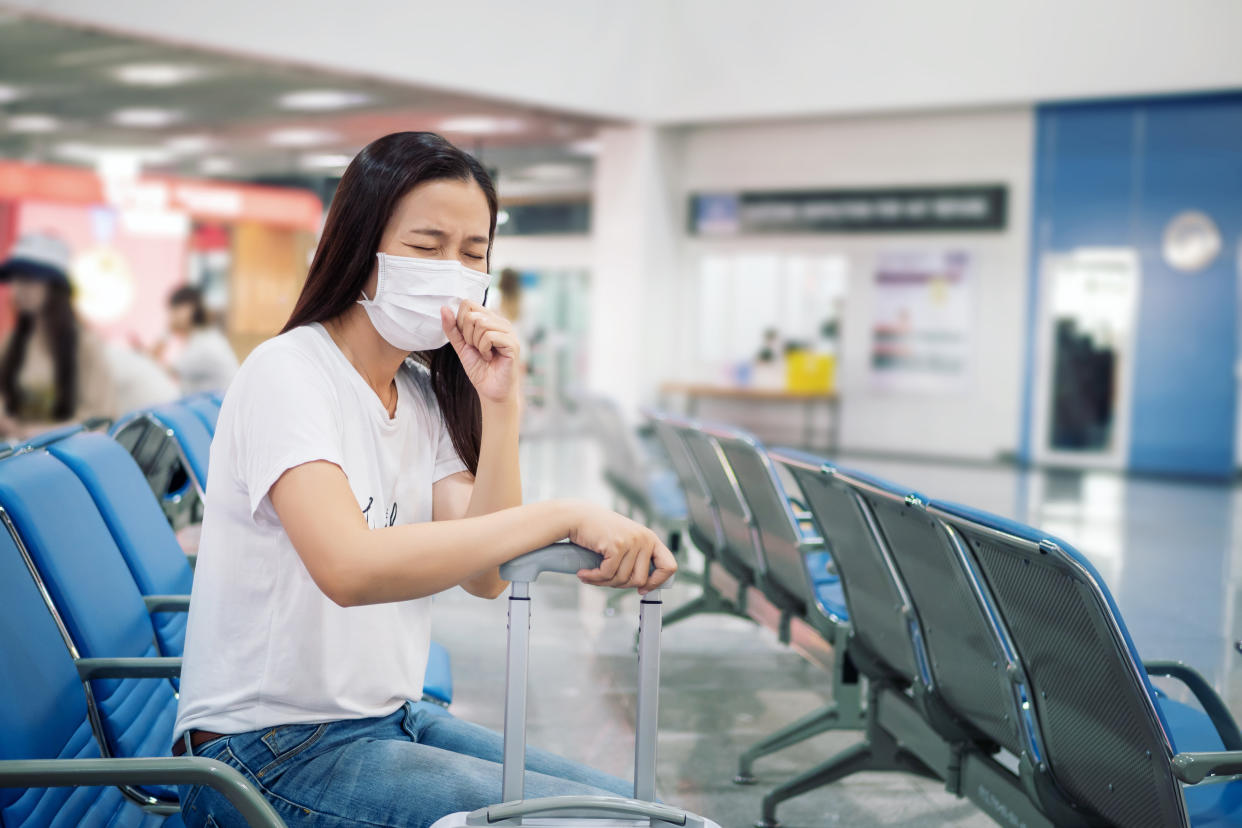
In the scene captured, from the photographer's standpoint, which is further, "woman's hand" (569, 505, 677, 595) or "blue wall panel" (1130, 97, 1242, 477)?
"blue wall panel" (1130, 97, 1242, 477)

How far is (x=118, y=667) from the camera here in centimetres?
161

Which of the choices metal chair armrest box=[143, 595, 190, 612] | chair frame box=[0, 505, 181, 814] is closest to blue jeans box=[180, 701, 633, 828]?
chair frame box=[0, 505, 181, 814]

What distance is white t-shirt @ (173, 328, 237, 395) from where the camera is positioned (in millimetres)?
6312

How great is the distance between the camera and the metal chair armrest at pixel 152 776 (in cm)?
120

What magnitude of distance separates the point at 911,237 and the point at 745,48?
2827mm

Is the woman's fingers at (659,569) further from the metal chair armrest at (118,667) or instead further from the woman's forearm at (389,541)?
the metal chair armrest at (118,667)

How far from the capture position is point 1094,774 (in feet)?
5.64

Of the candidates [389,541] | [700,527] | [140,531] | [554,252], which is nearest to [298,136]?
[554,252]

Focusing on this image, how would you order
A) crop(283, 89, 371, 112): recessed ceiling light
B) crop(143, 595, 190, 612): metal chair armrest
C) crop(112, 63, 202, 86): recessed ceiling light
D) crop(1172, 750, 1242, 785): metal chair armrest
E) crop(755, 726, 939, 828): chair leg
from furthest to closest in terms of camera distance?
crop(283, 89, 371, 112): recessed ceiling light → crop(112, 63, 202, 86): recessed ceiling light → crop(755, 726, 939, 828): chair leg → crop(143, 595, 190, 612): metal chair armrest → crop(1172, 750, 1242, 785): metal chair armrest

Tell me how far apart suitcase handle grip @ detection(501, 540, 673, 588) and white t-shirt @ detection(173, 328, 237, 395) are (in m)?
5.49

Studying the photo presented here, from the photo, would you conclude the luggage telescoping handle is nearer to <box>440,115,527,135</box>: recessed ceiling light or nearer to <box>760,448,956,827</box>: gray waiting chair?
<box>760,448,956,827</box>: gray waiting chair

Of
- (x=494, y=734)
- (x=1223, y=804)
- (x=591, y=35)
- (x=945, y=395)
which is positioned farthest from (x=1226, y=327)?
(x=494, y=734)

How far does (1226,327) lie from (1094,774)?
10.9 metres

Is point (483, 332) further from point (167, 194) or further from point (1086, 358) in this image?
point (1086, 358)
